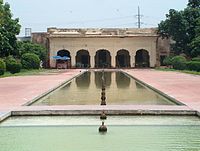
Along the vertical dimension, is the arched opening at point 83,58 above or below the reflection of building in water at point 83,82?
above

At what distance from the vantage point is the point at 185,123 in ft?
33.2

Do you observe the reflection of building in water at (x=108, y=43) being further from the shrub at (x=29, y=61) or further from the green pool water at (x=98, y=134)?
the green pool water at (x=98, y=134)

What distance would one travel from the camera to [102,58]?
59219 mm

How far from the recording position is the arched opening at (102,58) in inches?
2282

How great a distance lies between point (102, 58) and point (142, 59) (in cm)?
516

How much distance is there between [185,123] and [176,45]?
42.8 meters

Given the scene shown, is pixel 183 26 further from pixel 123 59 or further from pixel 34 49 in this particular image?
pixel 34 49

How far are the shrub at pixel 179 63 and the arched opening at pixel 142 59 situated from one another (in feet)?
31.3

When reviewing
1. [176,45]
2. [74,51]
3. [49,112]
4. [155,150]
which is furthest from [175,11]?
[155,150]

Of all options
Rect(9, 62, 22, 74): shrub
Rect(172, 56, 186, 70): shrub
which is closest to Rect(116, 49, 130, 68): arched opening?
Rect(172, 56, 186, 70): shrub

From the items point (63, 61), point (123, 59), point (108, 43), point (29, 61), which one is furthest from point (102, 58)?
point (29, 61)

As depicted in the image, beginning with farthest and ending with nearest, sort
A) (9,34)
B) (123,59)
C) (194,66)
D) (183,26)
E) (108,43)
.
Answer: (123,59)
(108,43)
(183,26)
(9,34)
(194,66)

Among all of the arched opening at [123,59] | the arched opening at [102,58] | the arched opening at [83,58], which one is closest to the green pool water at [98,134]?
the arched opening at [102,58]

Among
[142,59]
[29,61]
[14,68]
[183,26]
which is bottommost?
[14,68]
